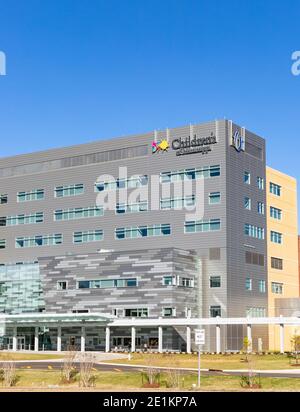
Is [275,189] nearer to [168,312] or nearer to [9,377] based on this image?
[168,312]

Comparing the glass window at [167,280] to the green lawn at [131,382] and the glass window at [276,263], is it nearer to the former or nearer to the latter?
the glass window at [276,263]

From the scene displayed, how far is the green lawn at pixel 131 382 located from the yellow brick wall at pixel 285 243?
65003 millimetres

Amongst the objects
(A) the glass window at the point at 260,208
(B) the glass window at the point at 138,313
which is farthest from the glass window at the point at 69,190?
(A) the glass window at the point at 260,208

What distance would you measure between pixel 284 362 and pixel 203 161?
41874 mm

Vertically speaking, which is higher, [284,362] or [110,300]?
[110,300]

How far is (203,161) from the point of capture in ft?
349

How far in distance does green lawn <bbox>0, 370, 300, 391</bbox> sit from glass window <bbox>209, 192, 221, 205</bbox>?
182 feet

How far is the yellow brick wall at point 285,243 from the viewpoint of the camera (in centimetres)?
11362

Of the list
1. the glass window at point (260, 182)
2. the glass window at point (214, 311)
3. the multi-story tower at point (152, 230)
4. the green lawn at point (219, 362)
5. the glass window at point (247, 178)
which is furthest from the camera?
the glass window at point (260, 182)

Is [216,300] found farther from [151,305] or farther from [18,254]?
[18,254]

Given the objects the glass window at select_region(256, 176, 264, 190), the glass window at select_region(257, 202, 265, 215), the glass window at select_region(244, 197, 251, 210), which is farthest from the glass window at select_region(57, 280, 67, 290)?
the glass window at select_region(256, 176, 264, 190)

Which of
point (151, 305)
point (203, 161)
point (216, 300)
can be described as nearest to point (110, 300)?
point (151, 305)

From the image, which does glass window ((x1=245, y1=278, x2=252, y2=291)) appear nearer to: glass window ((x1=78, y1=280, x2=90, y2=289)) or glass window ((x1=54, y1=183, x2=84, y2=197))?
glass window ((x1=78, y1=280, x2=90, y2=289))

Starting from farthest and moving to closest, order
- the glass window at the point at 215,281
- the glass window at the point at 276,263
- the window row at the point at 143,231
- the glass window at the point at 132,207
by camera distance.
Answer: the glass window at the point at 276,263 → the glass window at the point at 132,207 → the window row at the point at 143,231 → the glass window at the point at 215,281
